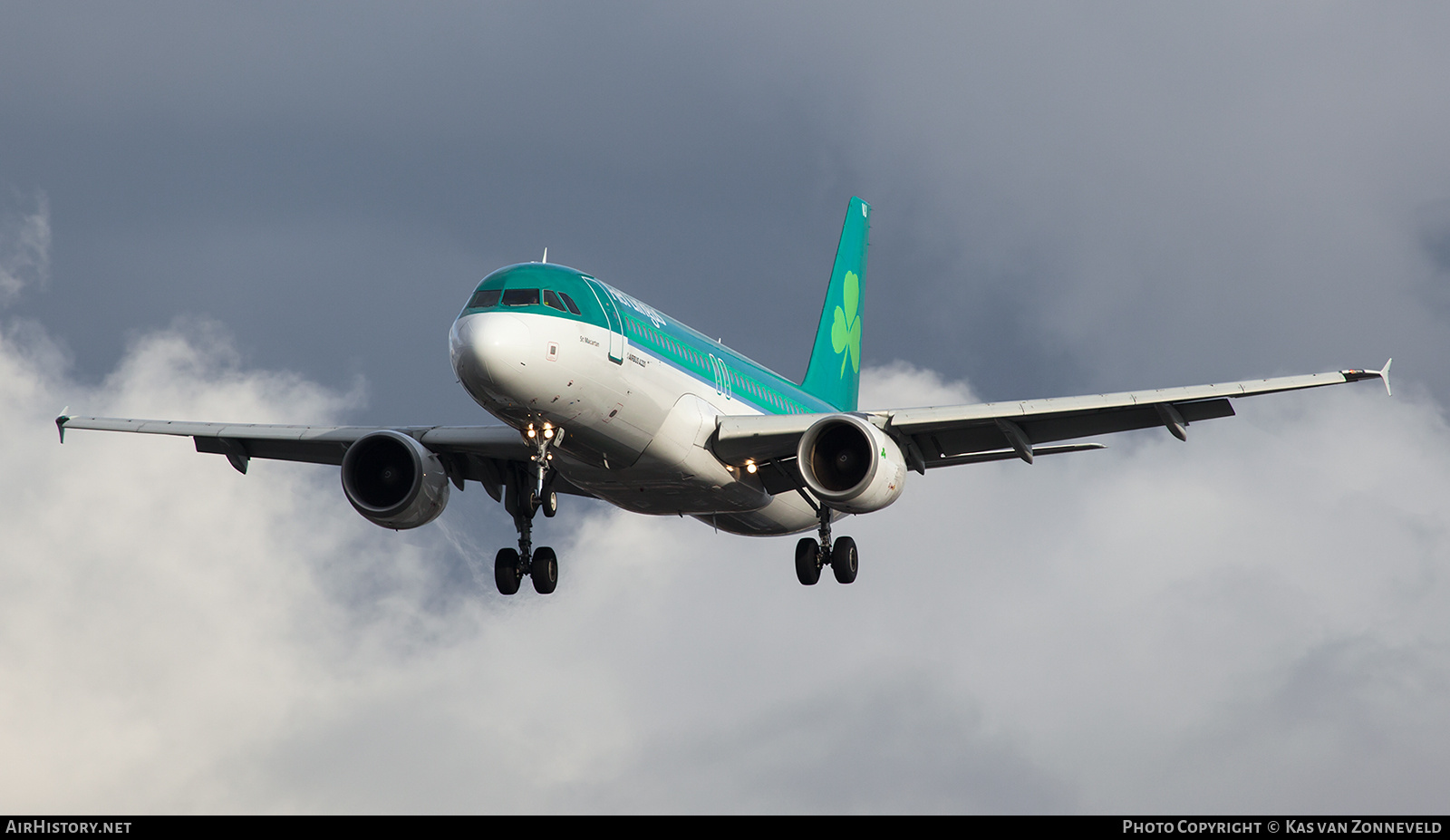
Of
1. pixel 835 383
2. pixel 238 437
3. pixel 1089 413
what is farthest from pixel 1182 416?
pixel 238 437

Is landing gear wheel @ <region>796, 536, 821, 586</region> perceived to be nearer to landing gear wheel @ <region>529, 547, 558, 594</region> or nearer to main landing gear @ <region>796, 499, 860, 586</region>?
main landing gear @ <region>796, 499, 860, 586</region>

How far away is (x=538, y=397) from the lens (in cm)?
2262

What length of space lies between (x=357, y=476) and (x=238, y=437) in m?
3.73

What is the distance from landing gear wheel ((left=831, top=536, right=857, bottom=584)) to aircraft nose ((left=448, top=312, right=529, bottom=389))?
35.1 ft

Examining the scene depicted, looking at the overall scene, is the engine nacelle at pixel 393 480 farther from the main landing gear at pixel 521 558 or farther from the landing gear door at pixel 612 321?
the landing gear door at pixel 612 321

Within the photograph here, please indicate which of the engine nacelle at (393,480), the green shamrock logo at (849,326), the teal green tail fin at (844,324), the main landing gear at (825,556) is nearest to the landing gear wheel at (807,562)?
the main landing gear at (825,556)

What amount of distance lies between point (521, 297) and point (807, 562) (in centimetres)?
1054

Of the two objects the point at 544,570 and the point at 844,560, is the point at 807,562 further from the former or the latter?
the point at 544,570

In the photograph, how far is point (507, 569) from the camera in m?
30.3

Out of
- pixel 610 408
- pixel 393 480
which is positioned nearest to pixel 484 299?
pixel 610 408

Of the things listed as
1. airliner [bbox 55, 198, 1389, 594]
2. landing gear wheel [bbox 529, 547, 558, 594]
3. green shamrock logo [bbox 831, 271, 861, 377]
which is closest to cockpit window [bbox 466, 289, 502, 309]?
airliner [bbox 55, 198, 1389, 594]

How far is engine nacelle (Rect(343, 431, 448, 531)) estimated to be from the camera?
27.8 metres
